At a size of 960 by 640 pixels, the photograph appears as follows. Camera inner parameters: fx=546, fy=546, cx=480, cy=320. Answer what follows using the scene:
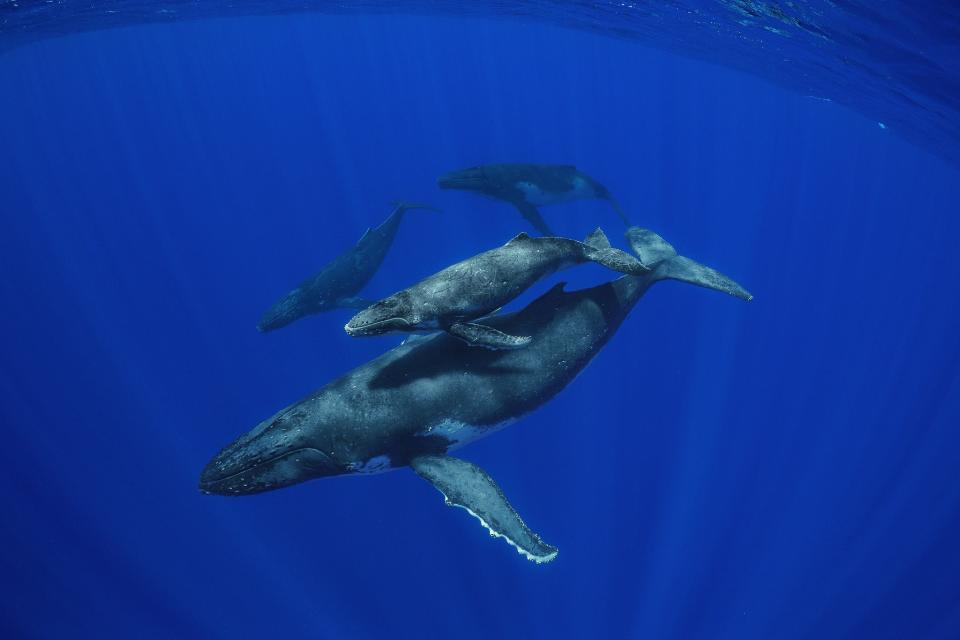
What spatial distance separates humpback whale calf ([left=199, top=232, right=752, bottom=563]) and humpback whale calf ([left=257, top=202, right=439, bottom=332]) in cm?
869

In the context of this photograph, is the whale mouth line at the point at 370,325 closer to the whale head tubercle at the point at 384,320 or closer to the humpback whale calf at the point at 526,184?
the whale head tubercle at the point at 384,320

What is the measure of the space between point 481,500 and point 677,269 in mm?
5380

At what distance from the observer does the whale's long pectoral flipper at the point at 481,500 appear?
5.67 metres

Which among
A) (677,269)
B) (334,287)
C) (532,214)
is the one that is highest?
(677,269)

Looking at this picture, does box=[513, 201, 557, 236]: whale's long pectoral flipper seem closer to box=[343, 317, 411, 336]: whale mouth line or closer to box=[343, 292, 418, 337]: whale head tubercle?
box=[343, 292, 418, 337]: whale head tubercle

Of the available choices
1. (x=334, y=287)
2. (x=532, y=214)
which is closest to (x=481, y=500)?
(x=334, y=287)

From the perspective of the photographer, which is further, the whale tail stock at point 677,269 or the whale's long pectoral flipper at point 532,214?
the whale's long pectoral flipper at point 532,214

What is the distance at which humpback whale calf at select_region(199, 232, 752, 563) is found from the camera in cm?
600

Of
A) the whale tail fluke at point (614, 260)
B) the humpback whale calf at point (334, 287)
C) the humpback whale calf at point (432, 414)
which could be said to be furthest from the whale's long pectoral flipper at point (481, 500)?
the humpback whale calf at point (334, 287)

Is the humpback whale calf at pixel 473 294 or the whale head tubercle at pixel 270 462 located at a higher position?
the humpback whale calf at pixel 473 294

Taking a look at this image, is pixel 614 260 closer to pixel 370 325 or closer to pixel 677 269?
pixel 677 269

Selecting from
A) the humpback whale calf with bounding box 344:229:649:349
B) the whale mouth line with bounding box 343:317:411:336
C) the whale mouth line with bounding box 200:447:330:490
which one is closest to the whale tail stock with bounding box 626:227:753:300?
the humpback whale calf with bounding box 344:229:649:349

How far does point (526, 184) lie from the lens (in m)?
17.5

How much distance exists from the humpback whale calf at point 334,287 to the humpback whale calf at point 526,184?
10.4 ft
